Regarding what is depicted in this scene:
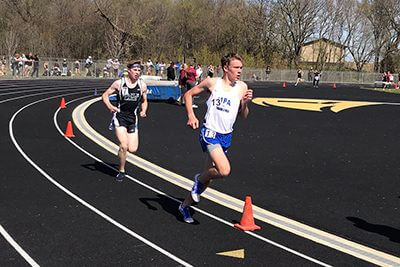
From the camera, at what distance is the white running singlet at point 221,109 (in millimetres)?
5758

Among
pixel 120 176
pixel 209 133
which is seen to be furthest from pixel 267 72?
pixel 209 133

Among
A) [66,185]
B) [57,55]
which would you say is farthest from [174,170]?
[57,55]

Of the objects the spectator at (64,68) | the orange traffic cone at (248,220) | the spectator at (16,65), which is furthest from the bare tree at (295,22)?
the orange traffic cone at (248,220)

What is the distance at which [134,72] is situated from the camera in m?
8.12

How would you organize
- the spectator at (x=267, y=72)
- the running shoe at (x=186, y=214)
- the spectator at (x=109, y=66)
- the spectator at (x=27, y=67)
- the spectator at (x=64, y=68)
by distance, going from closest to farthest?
1. the running shoe at (x=186, y=214)
2. the spectator at (x=27, y=67)
3. the spectator at (x=64, y=68)
4. the spectator at (x=109, y=66)
5. the spectator at (x=267, y=72)

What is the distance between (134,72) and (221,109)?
2.82m

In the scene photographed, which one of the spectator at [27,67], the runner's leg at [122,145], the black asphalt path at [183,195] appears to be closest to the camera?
the black asphalt path at [183,195]

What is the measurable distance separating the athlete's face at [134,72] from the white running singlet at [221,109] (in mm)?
2643

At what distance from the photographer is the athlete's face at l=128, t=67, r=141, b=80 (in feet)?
26.6

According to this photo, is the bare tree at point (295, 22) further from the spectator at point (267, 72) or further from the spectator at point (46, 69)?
the spectator at point (46, 69)

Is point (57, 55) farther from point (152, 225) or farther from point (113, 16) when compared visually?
point (152, 225)

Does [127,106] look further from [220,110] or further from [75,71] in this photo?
[75,71]

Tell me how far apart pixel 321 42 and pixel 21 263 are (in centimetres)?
8099

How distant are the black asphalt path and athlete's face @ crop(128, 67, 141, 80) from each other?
5.39 feet
